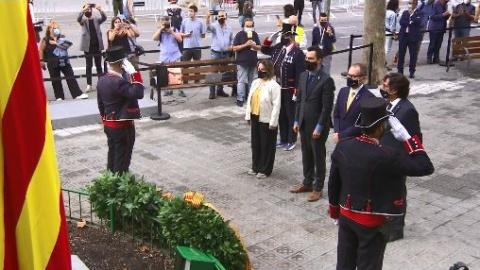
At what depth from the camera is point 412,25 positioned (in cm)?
1498

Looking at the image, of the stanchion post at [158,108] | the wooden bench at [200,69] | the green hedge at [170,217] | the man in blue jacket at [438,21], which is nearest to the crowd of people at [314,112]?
the wooden bench at [200,69]

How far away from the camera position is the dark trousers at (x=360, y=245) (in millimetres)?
4918

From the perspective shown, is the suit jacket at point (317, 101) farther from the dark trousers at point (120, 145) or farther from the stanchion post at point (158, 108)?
the stanchion post at point (158, 108)

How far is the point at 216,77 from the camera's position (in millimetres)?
12711

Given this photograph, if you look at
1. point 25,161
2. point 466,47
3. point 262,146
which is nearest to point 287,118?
point 262,146

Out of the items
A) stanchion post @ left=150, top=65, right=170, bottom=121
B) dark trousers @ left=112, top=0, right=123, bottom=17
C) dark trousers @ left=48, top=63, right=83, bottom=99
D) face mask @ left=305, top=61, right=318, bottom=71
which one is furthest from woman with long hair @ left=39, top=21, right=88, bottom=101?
dark trousers @ left=112, top=0, right=123, bottom=17

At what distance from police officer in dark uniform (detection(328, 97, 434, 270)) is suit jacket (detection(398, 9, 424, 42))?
34.5ft

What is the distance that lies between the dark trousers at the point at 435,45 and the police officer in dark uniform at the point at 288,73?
27.3 feet

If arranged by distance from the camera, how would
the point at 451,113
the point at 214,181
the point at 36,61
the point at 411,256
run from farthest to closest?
the point at 451,113
the point at 214,181
the point at 411,256
the point at 36,61

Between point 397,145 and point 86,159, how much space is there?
5335 millimetres

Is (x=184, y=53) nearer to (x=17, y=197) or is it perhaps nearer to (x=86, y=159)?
(x=86, y=159)

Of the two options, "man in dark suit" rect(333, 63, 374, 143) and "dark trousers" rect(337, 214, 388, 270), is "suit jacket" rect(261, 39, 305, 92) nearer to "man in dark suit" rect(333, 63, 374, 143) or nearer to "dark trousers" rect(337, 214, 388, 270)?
"man in dark suit" rect(333, 63, 374, 143)

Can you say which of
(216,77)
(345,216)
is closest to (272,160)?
(345,216)

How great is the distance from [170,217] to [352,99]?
262 centimetres
